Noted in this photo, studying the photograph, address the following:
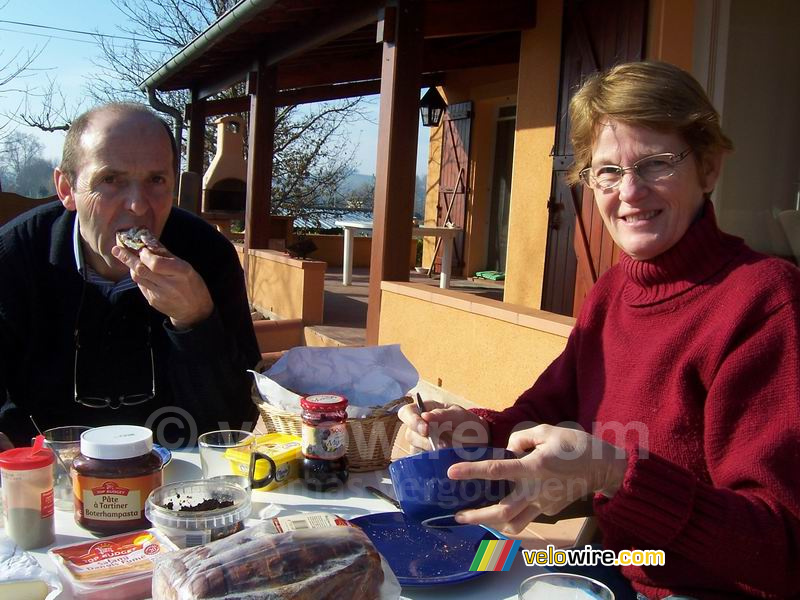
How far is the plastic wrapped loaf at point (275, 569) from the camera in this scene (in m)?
0.89

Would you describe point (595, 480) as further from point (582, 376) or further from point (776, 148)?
point (776, 148)

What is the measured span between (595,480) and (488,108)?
9.49 meters

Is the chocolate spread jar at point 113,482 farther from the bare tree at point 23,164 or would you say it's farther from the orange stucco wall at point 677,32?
the bare tree at point 23,164

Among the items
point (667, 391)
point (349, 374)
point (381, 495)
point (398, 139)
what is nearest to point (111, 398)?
point (349, 374)

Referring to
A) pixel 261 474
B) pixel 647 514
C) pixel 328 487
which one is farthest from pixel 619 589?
pixel 261 474

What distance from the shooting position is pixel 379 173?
5.53 metres

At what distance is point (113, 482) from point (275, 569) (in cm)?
53

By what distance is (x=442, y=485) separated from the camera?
1.23 meters

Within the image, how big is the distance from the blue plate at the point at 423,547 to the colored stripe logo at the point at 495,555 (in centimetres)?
1

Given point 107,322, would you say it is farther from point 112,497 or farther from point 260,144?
point 260,144

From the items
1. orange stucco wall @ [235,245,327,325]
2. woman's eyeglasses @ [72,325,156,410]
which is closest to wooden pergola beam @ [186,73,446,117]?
orange stucco wall @ [235,245,327,325]

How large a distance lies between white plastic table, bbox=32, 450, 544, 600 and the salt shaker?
34mm

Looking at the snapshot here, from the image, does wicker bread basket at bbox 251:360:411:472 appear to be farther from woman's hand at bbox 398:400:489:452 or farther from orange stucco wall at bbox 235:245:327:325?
orange stucco wall at bbox 235:245:327:325

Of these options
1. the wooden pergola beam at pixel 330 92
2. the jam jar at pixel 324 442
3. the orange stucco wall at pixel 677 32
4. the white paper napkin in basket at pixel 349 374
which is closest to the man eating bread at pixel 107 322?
the white paper napkin in basket at pixel 349 374
